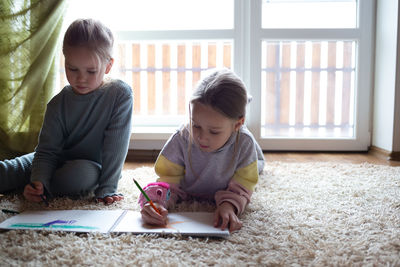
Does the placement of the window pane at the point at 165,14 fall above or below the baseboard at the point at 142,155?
above

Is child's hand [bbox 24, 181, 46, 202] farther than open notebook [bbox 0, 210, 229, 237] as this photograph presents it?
Yes

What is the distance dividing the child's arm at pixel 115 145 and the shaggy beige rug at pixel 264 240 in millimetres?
66

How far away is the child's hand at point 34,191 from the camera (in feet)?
3.39

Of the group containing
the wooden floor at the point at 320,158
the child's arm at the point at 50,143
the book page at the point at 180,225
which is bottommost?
the wooden floor at the point at 320,158

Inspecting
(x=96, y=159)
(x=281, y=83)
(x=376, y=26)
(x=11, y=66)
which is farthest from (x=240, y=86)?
(x=376, y=26)

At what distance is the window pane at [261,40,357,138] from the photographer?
6.93 ft

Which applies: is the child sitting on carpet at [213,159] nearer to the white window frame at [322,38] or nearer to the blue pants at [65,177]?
the blue pants at [65,177]

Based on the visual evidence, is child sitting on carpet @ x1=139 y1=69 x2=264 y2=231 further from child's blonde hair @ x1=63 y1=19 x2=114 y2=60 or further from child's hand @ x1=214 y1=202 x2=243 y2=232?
child's blonde hair @ x1=63 y1=19 x2=114 y2=60

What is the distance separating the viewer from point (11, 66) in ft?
5.09

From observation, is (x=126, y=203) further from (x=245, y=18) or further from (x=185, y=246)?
(x=245, y=18)

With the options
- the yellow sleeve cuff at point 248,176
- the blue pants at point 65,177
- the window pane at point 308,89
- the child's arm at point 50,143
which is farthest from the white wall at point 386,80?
the child's arm at point 50,143

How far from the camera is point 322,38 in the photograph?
6.68 ft

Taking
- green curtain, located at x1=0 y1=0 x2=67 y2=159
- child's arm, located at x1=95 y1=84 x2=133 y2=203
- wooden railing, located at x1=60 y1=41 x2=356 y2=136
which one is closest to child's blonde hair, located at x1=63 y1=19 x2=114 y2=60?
child's arm, located at x1=95 y1=84 x2=133 y2=203

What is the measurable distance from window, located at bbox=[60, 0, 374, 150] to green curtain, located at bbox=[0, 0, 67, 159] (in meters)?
0.40
